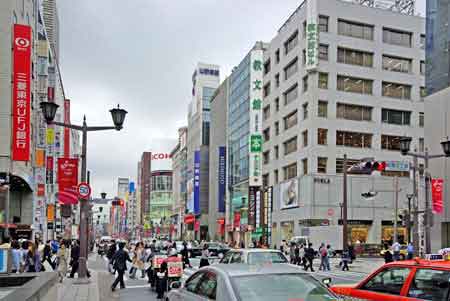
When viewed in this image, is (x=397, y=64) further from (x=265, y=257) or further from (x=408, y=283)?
(x=408, y=283)

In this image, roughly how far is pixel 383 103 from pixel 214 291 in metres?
57.4

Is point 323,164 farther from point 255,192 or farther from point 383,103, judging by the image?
point 255,192

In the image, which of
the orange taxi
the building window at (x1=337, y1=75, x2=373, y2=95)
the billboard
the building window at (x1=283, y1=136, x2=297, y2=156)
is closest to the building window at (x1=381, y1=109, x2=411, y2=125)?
the building window at (x1=337, y1=75, x2=373, y2=95)

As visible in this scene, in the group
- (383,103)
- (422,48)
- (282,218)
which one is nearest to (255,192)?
(282,218)

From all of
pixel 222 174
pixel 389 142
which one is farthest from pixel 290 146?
pixel 222 174

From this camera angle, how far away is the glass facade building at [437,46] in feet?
111

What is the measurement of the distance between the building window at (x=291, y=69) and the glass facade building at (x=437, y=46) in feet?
94.9

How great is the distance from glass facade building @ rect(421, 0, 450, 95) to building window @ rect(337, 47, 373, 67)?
25478 millimetres

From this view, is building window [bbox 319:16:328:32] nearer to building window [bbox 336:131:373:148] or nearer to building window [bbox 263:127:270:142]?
building window [bbox 336:131:373:148]

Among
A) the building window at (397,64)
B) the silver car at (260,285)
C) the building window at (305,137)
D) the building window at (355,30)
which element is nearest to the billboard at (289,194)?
the building window at (305,137)

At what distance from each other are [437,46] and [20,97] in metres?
26.7

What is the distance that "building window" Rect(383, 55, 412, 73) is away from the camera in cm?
6388

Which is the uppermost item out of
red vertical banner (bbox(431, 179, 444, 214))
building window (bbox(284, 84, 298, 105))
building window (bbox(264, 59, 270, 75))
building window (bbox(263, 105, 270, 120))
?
building window (bbox(264, 59, 270, 75))

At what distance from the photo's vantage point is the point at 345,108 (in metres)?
61.5
